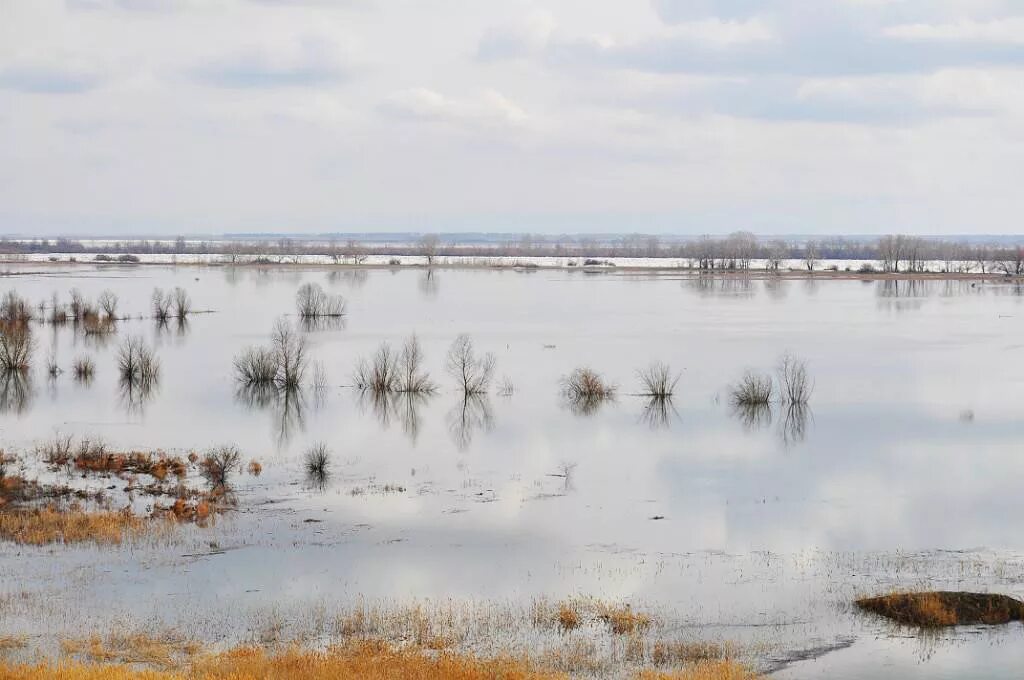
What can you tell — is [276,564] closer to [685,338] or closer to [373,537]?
[373,537]

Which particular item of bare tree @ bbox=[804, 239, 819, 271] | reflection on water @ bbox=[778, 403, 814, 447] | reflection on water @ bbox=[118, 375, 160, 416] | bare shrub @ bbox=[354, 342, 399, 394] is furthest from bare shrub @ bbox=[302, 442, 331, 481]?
bare tree @ bbox=[804, 239, 819, 271]

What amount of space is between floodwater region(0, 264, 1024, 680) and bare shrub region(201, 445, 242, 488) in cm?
51

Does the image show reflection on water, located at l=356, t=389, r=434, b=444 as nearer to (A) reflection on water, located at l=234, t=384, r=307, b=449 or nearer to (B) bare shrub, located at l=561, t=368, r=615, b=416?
(A) reflection on water, located at l=234, t=384, r=307, b=449

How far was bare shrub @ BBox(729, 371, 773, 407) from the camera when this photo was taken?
26266mm

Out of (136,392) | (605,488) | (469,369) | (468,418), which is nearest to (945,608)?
(605,488)

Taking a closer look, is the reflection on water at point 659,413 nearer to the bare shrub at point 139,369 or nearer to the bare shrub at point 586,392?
the bare shrub at point 586,392

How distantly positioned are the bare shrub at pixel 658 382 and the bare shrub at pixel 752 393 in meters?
1.56

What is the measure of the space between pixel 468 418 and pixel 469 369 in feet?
16.2

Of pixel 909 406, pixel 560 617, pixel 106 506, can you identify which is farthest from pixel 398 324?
pixel 560 617

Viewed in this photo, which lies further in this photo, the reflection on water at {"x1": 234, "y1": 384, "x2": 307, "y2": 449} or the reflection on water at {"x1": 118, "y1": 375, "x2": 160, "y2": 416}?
the reflection on water at {"x1": 118, "y1": 375, "x2": 160, "y2": 416}

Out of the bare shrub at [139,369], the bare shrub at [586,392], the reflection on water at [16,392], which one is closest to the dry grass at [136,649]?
the bare shrub at [586,392]

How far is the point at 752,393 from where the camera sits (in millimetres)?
26344

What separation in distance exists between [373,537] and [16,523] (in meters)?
4.76

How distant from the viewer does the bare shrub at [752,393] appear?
86.2ft
